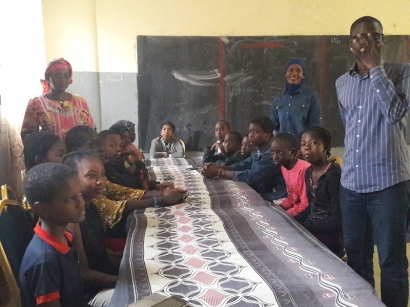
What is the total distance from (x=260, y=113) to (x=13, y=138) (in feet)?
9.53

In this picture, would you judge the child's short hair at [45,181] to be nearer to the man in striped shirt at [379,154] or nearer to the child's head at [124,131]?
the man in striped shirt at [379,154]

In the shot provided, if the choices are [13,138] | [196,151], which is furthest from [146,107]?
[13,138]

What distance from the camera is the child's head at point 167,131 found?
477cm

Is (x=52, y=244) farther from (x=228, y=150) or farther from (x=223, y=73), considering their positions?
(x=223, y=73)

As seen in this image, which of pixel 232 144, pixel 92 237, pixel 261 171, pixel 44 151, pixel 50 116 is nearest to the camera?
pixel 92 237

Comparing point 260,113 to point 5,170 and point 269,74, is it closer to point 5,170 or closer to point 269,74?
point 269,74

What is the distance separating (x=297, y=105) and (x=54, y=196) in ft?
8.50

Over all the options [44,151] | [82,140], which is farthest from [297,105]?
[44,151]

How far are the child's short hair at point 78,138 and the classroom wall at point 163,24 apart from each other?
2.46 metres

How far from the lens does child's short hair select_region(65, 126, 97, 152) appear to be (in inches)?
94.7

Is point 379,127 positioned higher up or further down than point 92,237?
higher up

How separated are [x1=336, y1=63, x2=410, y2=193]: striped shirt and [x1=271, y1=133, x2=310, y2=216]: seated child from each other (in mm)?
517

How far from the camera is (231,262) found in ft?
4.47

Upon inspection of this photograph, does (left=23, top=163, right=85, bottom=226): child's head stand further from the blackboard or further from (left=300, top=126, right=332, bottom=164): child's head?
the blackboard
